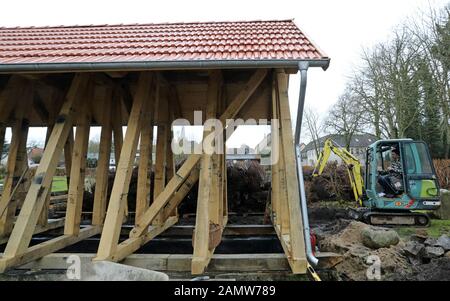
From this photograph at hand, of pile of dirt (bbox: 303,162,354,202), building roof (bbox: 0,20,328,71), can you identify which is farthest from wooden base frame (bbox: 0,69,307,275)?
pile of dirt (bbox: 303,162,354,202)

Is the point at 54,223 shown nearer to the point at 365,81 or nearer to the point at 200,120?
the point at 200,120

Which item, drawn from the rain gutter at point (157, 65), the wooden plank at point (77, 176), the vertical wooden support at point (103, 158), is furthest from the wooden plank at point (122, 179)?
the vertical wooden support at point (103, 158)

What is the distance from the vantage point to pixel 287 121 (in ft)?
12.1

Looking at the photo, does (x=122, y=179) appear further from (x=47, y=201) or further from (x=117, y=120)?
(x=47, y=201)

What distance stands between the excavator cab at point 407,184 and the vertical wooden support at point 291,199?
22.4ft

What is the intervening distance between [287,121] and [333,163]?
11180 millimetres

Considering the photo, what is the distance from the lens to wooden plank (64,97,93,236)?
14.5 ft

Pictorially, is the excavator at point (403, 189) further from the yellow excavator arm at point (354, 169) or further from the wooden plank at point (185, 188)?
the wooden plank at point (185, 188)

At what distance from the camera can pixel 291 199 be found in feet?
10.7

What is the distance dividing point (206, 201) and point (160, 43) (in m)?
2.58

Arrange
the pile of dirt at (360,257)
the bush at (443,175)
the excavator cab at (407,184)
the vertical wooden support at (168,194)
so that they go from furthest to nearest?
the bush at (443,175)
the excavator cab at (407,184)
the pile of dirt at (360,257)
the vertical wooden support at (168,194)

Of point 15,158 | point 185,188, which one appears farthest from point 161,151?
point 15,158

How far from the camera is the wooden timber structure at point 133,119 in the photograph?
3.41m
